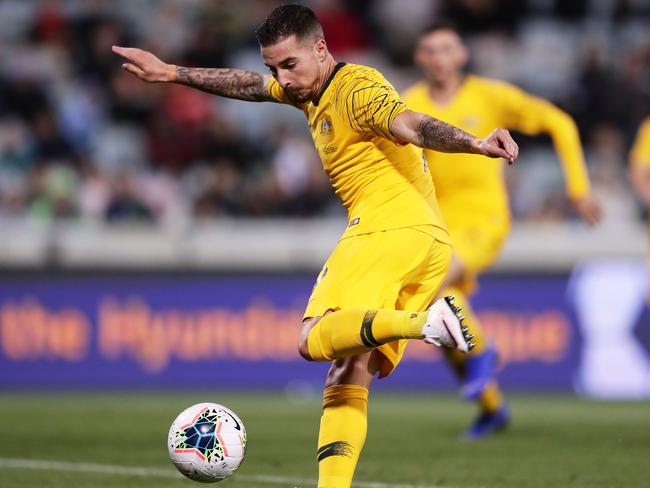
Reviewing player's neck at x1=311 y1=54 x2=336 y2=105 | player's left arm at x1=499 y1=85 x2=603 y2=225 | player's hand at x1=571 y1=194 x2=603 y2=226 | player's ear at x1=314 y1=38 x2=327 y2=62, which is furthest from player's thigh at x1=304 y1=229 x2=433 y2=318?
player's left arm at x1=499 y1=85 x2=603 y2=225

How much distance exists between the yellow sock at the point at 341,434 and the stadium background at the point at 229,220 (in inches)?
205

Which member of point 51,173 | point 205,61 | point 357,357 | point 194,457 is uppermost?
point 205,61

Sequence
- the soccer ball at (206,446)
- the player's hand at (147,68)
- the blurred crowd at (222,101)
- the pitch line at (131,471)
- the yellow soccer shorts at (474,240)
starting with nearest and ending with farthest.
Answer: the soccer ball at (206,446), the player's hand at (147,68), the pitch line at (131,471), the yellow soccer shorts at (474,240), the blurred crowd at (222,101)

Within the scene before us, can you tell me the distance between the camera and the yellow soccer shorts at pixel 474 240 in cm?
858

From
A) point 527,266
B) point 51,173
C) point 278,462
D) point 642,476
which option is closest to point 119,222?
point 51,173

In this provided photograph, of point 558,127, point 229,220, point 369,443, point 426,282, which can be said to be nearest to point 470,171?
point 558,127

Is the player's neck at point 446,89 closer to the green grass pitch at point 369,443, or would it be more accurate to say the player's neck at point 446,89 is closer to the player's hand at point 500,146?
the green grass pitch at point 369,443

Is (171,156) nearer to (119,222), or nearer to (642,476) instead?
(119,222)

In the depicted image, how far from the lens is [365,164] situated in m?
5.49

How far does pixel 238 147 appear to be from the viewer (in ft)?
48.1

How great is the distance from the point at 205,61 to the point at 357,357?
1056 centimetres

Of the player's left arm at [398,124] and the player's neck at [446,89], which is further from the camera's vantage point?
the player's neck at [446,89]

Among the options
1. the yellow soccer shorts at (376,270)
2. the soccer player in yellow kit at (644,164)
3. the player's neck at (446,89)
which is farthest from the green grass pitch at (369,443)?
the player's neck at (446,89)

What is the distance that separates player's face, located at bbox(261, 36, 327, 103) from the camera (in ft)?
17.5
